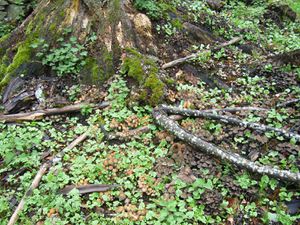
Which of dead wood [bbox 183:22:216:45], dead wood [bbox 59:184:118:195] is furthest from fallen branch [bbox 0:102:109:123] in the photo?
dead wood [bbox 183:22:216:45]

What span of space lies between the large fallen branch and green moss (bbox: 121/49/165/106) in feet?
1.12

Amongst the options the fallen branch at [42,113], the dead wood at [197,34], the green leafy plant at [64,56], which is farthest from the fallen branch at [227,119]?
the dead wood at [197,34]

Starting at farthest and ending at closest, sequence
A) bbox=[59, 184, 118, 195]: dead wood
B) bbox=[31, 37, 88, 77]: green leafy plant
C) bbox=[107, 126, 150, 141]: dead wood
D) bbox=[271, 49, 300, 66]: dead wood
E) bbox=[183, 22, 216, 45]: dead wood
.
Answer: bbox=[183, 22, 216, 45]: dead wood < bbox=[271, 49, 300, 66]: dead wood < bbox=[31, 37, 88, 77]: green leafy plant < bbox=[107, 126, 150, 141]: dead wood < bbox=[59, 184, 118, 195]: dead wood

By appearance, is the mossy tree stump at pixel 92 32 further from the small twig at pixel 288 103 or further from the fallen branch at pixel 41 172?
the small twig at pixel 288 103

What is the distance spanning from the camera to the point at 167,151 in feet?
16.1

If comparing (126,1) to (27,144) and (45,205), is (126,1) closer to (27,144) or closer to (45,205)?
(27,144)

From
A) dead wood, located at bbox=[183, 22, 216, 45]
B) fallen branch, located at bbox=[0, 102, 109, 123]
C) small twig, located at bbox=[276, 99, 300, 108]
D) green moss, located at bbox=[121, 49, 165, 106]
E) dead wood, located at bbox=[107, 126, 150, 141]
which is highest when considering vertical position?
dead wood, located at bbox=[183, 22, 216, 45]

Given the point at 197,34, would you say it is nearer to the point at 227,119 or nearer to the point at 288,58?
the point at 288,58

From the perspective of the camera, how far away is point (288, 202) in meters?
4.06

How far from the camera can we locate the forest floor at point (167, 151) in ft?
13.4

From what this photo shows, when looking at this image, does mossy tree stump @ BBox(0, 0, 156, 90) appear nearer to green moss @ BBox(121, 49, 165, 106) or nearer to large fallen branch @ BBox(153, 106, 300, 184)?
green moss @ BBox(121, 49, 165, 106)

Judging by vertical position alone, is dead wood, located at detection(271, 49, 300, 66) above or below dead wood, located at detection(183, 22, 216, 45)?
below

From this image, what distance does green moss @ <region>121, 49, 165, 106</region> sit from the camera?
5754 mm

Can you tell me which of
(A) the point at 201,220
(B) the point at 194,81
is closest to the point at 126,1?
(B) the point at 194,81
